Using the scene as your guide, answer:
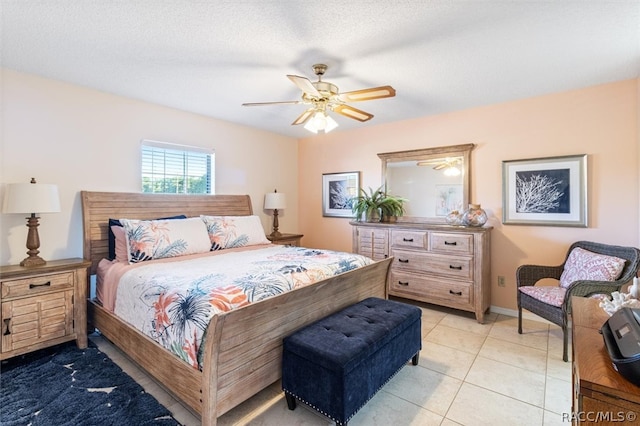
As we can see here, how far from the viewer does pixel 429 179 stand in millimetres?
4109

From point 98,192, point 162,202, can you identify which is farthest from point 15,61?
point 162,202

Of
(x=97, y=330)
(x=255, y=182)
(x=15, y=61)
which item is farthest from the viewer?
(x=255, y=182)

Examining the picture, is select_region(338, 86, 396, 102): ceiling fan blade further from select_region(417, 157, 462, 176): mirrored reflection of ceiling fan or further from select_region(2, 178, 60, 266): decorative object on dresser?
select_region(2, 178, 60, 266): decorative object on dresser

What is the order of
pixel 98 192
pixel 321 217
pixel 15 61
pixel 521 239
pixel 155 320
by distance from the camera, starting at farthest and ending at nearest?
pixel 321 217, pixel 521 239, pixel 98 192, pixel 15 61, pixel 155 320

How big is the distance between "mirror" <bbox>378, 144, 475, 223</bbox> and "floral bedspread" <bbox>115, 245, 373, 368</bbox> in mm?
1637

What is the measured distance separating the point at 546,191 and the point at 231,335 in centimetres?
351

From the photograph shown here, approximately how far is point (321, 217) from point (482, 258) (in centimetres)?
266

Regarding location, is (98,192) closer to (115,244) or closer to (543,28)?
(115,244)

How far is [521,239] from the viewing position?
11.4 ft

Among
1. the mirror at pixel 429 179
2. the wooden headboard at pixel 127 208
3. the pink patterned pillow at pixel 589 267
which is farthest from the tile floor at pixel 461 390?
the mirror at pixel 429 179

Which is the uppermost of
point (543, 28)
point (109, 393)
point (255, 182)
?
point (543, 28)

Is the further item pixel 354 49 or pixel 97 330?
pixel 97 330

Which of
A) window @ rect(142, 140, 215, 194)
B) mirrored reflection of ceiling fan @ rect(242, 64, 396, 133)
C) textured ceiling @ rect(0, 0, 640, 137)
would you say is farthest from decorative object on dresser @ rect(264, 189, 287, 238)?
mirrored reflection of ceiling fan @ rect(242, 64, 396, 133)

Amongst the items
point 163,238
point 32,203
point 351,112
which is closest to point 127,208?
point 163,238
